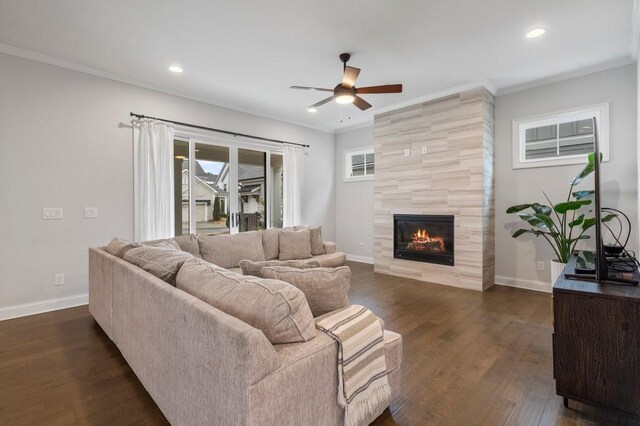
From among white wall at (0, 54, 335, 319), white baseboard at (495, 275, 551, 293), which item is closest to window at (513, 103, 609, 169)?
white baseboard at (495, 275, 551, 293)

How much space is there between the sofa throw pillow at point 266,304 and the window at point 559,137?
4.41 meters

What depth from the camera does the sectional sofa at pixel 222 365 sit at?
106cm

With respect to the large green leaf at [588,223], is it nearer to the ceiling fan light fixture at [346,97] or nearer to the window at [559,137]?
the window at [559,137]

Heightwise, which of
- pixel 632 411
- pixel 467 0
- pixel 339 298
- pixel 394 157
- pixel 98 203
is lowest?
pixel 632 411

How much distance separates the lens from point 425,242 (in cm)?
491

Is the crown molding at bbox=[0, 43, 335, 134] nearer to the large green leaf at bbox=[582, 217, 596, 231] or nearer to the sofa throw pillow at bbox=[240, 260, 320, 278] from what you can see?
the sofa throw pillow at bbox=[240, 260, 320, 278]

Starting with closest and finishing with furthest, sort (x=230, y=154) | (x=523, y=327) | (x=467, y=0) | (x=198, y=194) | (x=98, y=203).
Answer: (x=467, y=0)
(x=523, y=327)
(x=98, y=203)
(x=198, y=194)
(x=230, y=154)

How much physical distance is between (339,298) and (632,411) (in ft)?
5.46

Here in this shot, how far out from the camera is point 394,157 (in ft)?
17.1

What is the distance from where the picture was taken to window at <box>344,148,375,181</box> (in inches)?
251

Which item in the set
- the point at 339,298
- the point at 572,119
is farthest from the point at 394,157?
the point at 339,298

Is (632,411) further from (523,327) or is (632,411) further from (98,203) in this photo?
(98,203)

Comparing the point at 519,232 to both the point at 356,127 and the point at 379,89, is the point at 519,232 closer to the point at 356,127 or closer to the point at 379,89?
the point at 379,89

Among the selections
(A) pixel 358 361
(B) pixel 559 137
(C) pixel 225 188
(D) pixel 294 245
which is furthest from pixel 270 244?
(B) pixel 559 137
